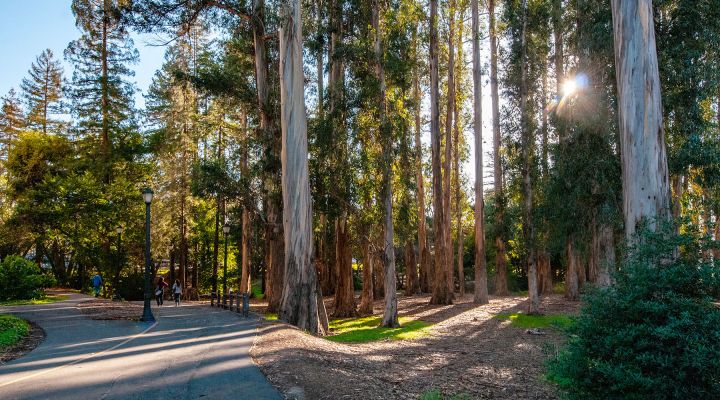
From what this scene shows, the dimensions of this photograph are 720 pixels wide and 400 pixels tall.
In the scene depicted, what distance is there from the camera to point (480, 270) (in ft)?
87.5

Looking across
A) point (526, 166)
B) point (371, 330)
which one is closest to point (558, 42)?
point (526, 166)

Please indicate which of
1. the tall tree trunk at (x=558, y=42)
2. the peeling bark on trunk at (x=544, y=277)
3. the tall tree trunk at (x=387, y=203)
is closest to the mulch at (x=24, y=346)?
the tall tree trunk at (x=387, y=203)

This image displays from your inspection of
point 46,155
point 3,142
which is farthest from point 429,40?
point 3,142

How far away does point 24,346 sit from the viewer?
37.9ft

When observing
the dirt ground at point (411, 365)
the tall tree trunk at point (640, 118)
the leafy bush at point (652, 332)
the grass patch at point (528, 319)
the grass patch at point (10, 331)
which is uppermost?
the tall tree trunk at point (640, 118)

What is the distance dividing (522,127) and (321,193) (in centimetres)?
939

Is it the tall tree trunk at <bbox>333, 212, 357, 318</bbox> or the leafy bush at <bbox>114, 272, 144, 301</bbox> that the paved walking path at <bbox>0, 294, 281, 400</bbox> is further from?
the leafy bush at <bbox>114, 272, 144, 301</bbox>

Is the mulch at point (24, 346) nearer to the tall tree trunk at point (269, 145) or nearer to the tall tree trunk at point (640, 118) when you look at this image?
the tall tree trunk at point (269, 145)

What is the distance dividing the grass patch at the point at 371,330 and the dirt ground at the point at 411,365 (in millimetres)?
773

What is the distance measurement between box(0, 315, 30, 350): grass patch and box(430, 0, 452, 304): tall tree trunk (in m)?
18.4

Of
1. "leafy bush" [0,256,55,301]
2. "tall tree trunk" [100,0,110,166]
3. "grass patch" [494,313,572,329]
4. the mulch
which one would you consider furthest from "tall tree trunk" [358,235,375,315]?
"tall tree trunk" [100,0,110,166]

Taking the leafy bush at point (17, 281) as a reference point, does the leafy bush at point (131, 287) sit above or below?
below

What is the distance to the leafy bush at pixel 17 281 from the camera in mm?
25219

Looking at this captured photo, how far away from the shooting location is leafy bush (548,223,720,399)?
5234 mm
